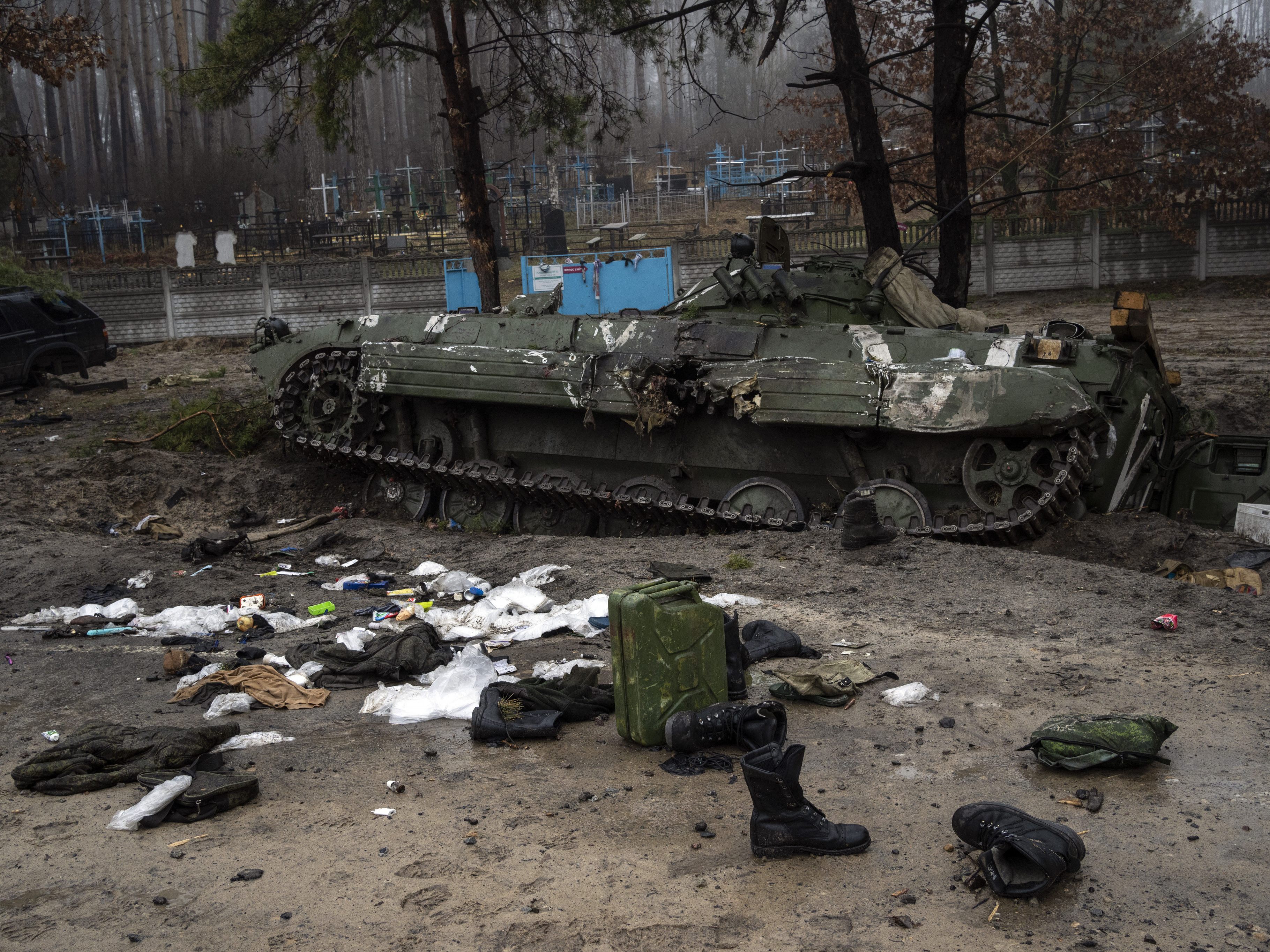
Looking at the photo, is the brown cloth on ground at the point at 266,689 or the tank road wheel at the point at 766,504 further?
the tank road wheel at the point at 766,504

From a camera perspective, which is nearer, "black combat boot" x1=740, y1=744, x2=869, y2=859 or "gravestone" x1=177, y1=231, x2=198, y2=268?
"black combat boot" x1=740, y1=744, x2=869, y2=859

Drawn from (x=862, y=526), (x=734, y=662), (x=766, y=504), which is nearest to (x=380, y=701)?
(x=734, y=662)

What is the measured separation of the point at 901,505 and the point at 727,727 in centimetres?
445

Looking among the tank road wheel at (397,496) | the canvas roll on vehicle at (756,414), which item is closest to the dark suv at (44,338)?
the canvas roll on vehicle at (756,414)

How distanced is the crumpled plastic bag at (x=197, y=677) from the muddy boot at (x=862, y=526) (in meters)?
4.46

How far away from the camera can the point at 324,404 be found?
12.2 meters

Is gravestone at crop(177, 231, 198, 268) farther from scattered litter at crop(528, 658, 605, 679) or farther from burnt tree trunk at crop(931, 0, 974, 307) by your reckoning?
scattered litter at crop(528, 658, 605, 679)

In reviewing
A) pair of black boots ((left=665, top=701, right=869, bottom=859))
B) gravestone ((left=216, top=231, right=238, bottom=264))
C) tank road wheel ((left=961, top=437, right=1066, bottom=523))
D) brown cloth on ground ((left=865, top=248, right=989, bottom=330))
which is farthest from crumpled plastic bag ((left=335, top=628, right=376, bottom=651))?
gravestone ((left=216, top=231, right=238, bottom=264))

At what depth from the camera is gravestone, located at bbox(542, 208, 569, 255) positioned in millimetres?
27094

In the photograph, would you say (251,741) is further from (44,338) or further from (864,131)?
(44,338)

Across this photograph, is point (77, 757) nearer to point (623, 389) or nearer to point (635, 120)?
point (623, 389)

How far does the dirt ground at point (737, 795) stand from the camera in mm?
3766

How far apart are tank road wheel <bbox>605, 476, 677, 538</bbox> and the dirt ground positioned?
1.35 meters

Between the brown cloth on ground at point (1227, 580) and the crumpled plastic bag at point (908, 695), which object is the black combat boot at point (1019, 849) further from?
the brown cloth on ground at point (1227, 580)
